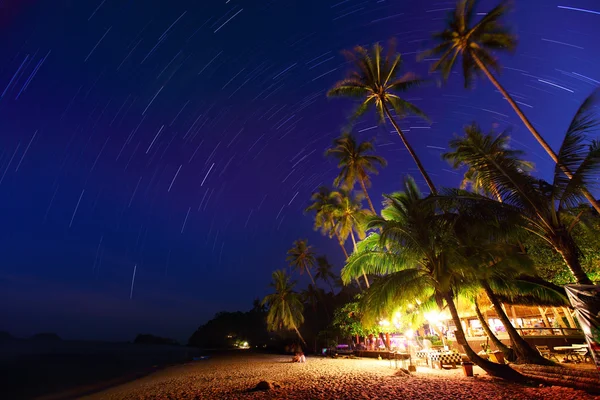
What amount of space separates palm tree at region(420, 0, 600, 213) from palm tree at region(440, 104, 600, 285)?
24.6 ft

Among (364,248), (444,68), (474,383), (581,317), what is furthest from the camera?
(444,68)

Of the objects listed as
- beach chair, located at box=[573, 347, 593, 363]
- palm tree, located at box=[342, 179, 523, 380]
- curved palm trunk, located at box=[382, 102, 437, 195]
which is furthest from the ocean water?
beach chair, located at box=[573, 347, 593, 363]

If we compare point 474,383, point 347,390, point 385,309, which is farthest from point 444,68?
point 347,390

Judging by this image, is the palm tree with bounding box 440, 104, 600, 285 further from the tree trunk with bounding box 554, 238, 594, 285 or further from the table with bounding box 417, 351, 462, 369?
the table with bounding box 417, 351, 462, 369

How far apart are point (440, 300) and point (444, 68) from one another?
14.2m

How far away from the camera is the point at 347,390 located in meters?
9.30

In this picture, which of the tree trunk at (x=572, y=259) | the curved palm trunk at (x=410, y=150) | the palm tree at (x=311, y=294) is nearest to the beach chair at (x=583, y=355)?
the tree trunk at (x=572, y=259)

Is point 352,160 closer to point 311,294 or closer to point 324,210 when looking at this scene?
point 324,210

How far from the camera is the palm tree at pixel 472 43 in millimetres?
15133

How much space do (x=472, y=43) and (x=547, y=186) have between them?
11.9 metres

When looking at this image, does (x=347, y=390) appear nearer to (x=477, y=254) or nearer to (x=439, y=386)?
(x=439, y=386)

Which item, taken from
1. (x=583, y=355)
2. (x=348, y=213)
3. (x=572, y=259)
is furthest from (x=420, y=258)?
(x=348, y=213)

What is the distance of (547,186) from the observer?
8.27 m

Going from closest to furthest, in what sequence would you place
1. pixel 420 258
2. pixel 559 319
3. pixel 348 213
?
pixel 420 258 → pixel 559 319 → pixel 348 213
